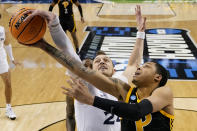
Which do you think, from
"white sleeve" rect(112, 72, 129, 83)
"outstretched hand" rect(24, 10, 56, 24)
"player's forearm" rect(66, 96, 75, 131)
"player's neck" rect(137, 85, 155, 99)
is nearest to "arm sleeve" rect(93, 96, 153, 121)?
"player's neck" rect(137, 85, 155, 99)

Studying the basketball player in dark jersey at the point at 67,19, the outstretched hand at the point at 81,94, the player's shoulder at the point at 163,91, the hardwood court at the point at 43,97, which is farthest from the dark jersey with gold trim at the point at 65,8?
the outstretched hand at the point at 81,94

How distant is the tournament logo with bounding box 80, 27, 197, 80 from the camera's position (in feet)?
28.7

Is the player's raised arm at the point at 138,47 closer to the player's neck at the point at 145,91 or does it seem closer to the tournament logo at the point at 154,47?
the player's neck at the point at 145,91

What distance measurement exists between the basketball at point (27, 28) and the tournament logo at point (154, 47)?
5684 millimetres

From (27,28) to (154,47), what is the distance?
8.17 metres

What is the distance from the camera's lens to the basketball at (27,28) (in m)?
2.77

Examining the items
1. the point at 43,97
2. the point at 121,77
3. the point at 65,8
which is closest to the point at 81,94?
the point at 121,77

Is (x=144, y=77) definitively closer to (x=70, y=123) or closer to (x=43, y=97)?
(x=70, y=123)

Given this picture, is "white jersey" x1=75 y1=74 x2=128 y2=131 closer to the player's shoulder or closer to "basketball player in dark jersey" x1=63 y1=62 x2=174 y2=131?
"basketball player in dark jersey" x1=63 y1=62 x2=174 y2=131

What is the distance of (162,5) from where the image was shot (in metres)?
18.5

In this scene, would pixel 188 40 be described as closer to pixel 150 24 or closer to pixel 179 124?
pixel 150 24

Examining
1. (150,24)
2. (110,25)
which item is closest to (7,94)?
(110,25)

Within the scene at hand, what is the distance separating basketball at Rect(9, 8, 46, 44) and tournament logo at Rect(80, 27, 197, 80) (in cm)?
568

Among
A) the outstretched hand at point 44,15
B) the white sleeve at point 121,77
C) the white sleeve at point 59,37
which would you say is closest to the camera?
the outstretched hand at point 44,15
